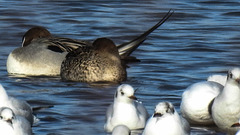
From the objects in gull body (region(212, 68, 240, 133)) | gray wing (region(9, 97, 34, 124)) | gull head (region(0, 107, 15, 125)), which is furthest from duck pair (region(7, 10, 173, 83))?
gull head (region(0, 107, 15, 125))

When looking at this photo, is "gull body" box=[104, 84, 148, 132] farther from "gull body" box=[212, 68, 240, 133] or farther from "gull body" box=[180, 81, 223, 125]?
"gull body" box=[212, 68, 240, 133]

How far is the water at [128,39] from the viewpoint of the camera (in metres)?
12.3

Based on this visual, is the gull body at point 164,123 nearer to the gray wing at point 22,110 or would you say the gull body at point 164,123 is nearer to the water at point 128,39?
the water at point 128,39

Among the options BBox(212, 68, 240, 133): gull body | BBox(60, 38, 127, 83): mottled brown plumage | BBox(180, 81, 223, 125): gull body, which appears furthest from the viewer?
BBox(60, 38, 127, 83): mottled brown plumage

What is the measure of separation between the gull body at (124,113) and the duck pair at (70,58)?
11.2ft

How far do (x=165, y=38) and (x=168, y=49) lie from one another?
1133 mm

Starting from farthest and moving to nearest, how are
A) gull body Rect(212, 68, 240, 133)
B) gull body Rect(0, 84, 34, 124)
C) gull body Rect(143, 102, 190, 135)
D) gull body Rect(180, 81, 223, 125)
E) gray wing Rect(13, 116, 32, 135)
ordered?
gull body Rect(180, 81, 223, 125), gull body Rect(0, 84, 34, 124), gull body Rect(212, 68, 240, 133), gull body Rect(143, 102, 190, 135), gray wing Rect(13, 116, 32, 135)

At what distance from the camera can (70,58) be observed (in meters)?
14.7

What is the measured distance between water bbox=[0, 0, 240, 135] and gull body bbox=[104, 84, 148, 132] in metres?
0.25

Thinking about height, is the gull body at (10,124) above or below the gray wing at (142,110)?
above

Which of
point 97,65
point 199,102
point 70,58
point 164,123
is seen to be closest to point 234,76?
point 199,102

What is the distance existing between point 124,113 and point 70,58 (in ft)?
12.8

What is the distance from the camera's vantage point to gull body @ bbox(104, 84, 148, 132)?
10984 millimetres

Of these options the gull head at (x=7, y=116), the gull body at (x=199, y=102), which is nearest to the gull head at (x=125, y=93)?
the gull body at (x=199, y=102)
